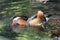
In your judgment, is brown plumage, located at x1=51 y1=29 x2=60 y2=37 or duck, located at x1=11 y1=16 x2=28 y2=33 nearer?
brown plumage, located at x1=51 y1=29 x2=60 y2=37

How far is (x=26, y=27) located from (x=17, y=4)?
93 cm

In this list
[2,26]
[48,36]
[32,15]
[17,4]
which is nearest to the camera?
[48,36]

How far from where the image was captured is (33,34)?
11.5 feet

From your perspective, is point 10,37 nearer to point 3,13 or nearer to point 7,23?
point 7,23

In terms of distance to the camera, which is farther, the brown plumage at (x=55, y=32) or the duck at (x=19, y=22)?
the duck at (x=19, y=22)

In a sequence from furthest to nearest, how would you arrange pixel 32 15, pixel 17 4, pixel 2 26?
pixel 17 4 < pixel 32 15 < pixel 2 26

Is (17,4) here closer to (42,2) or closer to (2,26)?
(42,2)

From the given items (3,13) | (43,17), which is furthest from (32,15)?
(3,13)

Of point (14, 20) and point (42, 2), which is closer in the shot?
point (14, 20)

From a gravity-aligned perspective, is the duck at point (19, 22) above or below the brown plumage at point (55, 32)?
above

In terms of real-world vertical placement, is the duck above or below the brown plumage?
above

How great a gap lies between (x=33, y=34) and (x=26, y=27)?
32 cm

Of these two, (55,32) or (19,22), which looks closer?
(55,32)

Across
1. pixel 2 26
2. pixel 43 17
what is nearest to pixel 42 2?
pixel 43 17
